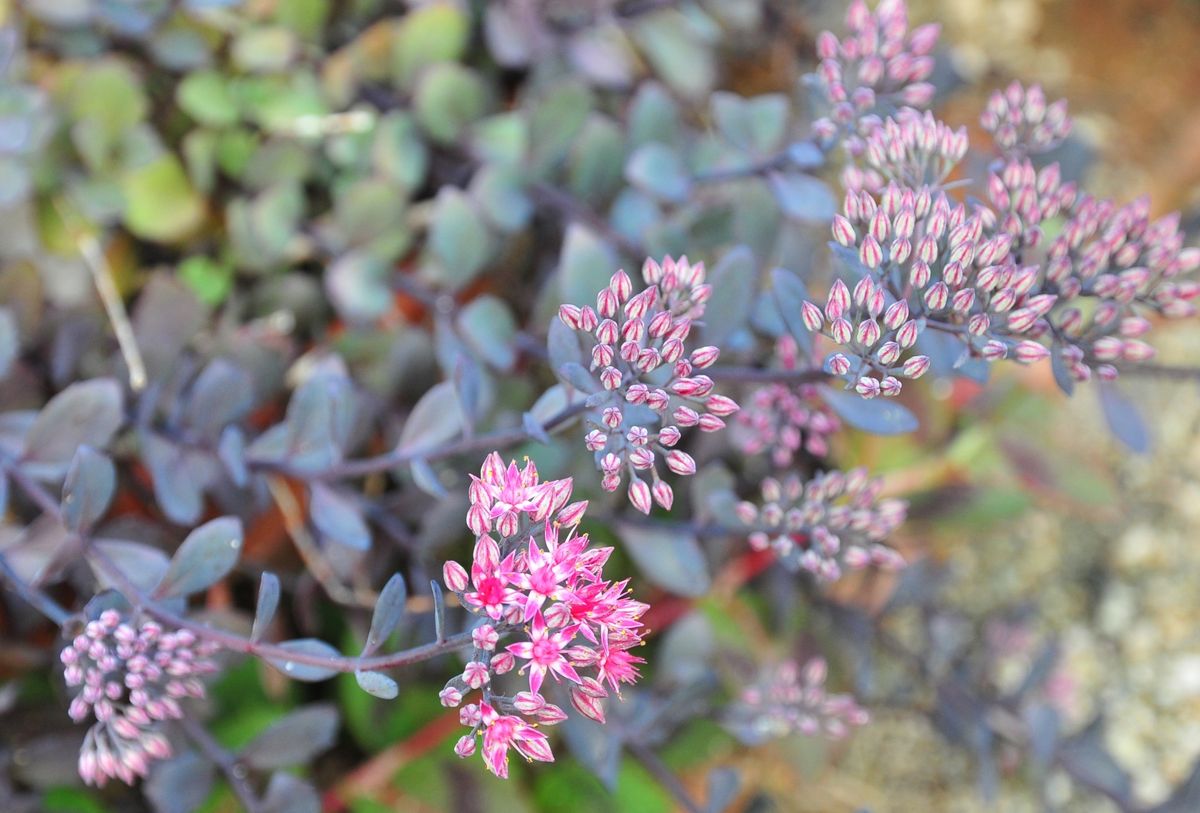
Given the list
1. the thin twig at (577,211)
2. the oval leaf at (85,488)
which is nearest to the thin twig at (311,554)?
the oval leaf at (85,488)

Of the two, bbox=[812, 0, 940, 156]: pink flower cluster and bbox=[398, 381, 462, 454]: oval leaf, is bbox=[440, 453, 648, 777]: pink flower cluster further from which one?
bbox=[812, 0, 940, 156]: pink flower cluster

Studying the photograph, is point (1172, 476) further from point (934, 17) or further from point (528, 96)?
point (528, 96)

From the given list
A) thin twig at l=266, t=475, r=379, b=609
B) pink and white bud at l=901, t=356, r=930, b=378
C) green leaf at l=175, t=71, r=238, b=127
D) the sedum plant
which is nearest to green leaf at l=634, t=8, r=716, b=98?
the sedum plant

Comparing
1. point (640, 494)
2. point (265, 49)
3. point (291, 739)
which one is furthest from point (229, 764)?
point (265, 49)

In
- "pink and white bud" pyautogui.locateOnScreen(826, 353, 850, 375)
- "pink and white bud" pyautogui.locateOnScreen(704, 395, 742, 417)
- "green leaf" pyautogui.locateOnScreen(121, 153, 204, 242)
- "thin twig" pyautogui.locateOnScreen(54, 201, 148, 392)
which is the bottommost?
"thin twig" pyautogui.locateOnScreen(54, 201, 148, 392)

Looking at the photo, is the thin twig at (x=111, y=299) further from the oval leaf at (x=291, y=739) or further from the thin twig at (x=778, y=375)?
the thin twig at (x=778, y=375)

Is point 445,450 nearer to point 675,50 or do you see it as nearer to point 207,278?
point 207,278
